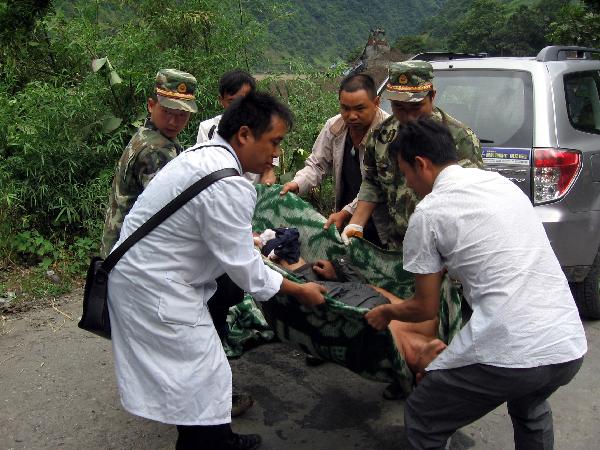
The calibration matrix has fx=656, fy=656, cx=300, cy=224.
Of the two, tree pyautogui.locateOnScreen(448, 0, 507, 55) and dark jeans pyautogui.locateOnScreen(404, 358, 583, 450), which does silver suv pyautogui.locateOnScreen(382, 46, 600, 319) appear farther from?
tree pyautogui.locateOnScreen(448, 0, 507, 55)

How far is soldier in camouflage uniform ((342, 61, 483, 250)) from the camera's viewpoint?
3.39 meters

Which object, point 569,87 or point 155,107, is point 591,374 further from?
point 155,107

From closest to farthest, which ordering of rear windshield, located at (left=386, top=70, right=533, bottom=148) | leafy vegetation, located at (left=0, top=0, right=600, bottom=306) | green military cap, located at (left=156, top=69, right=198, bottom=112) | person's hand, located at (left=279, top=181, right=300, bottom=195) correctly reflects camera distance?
1. green military cap, located at (left=156, top=69, right=198, bottom=112)
2. person's hand, located at (left=279, top=181, right=300, bottom=195)
3. rear windshield, located at (left=386, top=70, right=533, bottom=148)
4. leafy vegetation, located at (left=0, top=0, right=600, bottom=306)

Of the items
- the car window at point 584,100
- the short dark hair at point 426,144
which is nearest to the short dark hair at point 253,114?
the short dark hair at point 426,144

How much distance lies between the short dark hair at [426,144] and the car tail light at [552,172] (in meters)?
1.90

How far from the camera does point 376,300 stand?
3117 millimetres

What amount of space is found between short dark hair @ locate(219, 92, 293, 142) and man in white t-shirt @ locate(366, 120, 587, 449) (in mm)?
501

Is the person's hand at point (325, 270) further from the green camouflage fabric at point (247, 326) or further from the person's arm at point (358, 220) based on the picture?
the green camouflage fabric at point (247, 326)

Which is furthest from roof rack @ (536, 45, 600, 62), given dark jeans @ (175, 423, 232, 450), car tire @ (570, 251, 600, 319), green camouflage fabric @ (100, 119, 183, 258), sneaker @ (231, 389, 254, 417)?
dark jeans @ (175, 423, 232, 450)

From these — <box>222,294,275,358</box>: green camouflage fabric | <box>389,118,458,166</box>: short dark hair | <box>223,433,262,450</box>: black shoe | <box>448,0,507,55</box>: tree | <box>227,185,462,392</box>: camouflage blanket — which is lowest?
<box>448,0,507,55</box>: tree

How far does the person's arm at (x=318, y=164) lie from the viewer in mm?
4309

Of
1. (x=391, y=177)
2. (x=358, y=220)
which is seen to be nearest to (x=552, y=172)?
(x=391, y=177)

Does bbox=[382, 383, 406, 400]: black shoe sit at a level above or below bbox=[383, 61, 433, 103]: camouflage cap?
below

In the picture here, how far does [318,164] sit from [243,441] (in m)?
1.94
